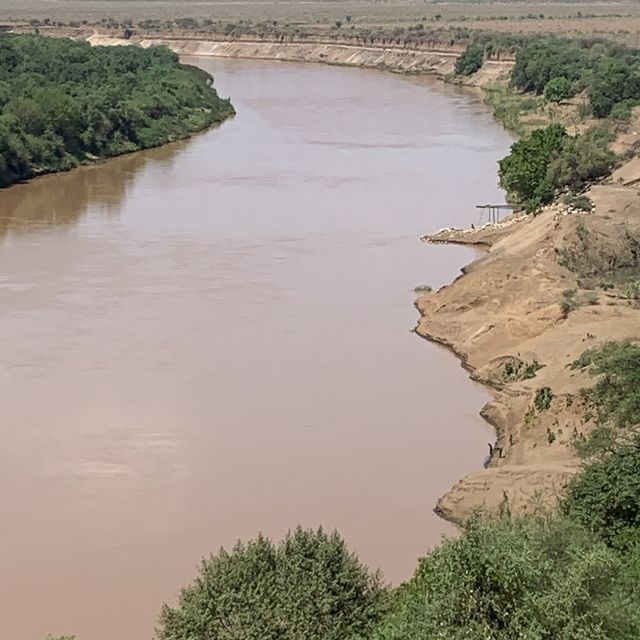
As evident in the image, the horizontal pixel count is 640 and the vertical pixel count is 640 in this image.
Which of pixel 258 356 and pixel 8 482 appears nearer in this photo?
pixel 8 482

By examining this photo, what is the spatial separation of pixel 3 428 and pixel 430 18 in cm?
12565

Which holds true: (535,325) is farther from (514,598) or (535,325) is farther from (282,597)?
(514,598)

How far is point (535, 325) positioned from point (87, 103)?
3245 centimetres

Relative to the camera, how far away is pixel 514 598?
10055 millimetres

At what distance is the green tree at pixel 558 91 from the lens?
6341 centimetres

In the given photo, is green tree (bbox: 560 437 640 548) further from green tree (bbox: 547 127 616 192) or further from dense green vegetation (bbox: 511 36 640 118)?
dense green vegetation (bbox: 511 36 640 118)

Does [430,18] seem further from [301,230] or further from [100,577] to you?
[100,577]

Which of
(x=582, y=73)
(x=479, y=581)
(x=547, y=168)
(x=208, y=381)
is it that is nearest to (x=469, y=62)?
(x=582, y=73)

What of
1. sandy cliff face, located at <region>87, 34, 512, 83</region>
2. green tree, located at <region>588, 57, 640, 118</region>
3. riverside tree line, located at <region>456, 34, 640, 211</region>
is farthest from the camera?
sandy cliff face, located at <region>87, 34, 512, 83</region>

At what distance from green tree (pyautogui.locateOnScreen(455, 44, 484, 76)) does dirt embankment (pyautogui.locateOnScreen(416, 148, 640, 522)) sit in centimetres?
5147

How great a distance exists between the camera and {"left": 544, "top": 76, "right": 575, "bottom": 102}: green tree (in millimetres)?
63406

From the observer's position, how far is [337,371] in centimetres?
2462

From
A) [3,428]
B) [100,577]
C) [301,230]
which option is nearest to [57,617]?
[100,577]

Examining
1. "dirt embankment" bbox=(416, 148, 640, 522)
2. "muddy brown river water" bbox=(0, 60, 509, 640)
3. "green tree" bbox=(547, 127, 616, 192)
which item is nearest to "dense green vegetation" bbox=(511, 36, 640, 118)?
"muddy brown river water" bbox=(0, 60, 509, 640)
